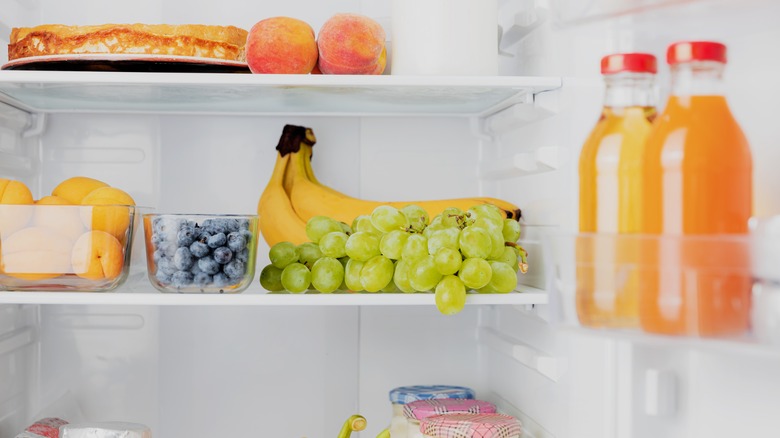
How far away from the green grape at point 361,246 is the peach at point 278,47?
0.87ft

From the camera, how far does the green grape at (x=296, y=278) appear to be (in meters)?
1.26

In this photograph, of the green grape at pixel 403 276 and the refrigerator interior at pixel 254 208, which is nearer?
the green grape at pixel 403 276

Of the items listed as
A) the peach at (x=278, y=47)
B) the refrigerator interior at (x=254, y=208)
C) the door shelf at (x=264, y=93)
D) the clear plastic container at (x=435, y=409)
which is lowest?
the clear plastic container at (x=435, y=409)

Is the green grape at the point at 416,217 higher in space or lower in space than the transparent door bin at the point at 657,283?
higher

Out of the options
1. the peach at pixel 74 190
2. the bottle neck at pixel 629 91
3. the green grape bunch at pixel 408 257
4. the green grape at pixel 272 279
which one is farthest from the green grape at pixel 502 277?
the peach at pixel 74 190

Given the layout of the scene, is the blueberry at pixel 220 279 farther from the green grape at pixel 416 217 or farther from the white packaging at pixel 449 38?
the white packaging at pixel 449 38

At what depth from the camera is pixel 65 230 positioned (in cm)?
121

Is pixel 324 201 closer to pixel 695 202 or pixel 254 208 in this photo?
pixel 254 208

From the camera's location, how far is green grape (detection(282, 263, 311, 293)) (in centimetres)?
126

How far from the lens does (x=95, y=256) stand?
4.02 feet

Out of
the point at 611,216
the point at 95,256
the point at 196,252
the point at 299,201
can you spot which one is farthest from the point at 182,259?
the point at 611,216

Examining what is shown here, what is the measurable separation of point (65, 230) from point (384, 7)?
744 millimetres

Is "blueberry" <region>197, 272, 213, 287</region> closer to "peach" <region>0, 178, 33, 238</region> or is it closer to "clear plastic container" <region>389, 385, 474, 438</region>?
"peach" <region>0, 178, 33, 238</region>

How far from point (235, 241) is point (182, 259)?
0.08 m
